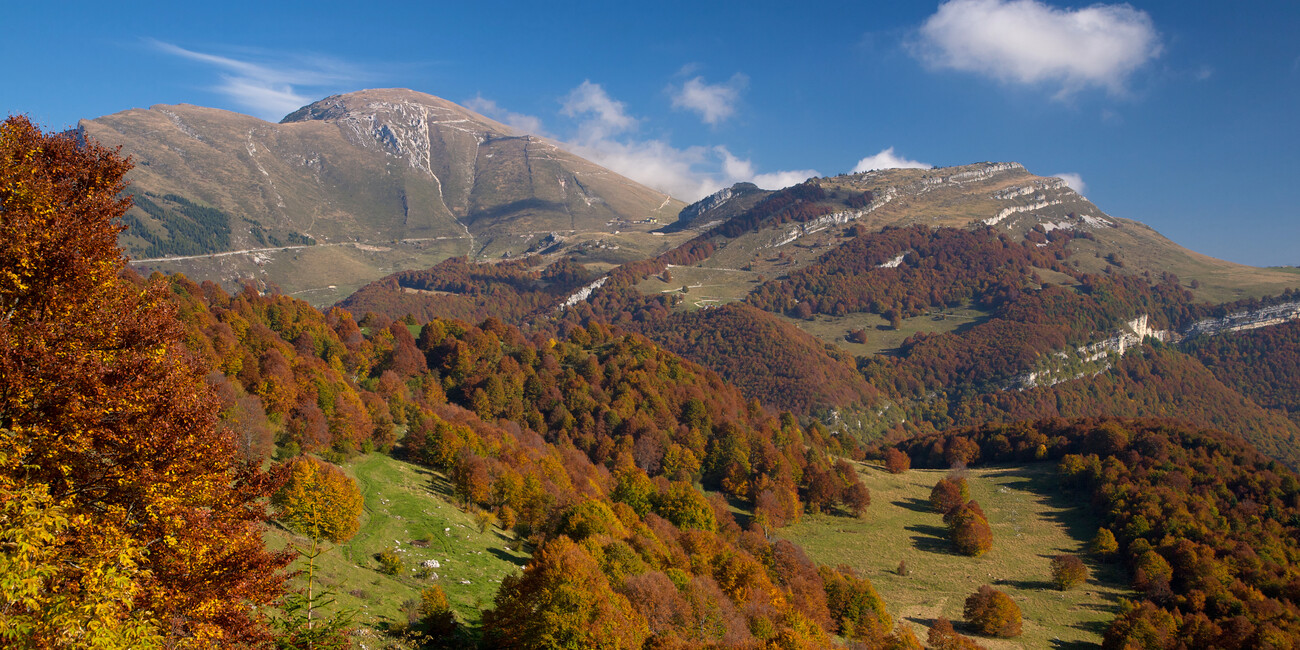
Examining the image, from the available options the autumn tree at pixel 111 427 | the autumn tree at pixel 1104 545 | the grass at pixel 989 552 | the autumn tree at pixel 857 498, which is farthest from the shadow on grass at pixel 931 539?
the autumn tree at pixel 111 427

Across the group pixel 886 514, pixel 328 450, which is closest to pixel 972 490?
pixel 886 514

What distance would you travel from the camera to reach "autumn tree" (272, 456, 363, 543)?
117 ft

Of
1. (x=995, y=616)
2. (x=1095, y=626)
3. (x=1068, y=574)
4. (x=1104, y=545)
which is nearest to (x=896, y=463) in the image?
(x=1104, y=545)

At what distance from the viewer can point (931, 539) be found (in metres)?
88.2

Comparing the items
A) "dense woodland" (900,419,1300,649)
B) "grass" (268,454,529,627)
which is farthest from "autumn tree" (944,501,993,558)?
"grass" (268,454,529,627)

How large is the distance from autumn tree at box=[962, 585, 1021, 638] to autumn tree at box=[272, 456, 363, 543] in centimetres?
Answer: 5549

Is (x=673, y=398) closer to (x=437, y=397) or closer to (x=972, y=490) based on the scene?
(x=437, y=397)

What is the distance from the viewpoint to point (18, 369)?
502 inches

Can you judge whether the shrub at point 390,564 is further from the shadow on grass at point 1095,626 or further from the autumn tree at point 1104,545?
the autumn tree at point 1104,545

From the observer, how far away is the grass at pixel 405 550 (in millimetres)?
32188

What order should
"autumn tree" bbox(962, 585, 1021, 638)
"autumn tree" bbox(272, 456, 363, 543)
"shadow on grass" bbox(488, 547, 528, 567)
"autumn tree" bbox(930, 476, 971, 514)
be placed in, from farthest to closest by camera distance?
"autumn tree" bbox(930, 476, 971, 514) < "autumn tree" bbox(962, 585, 1021, 638) < "shadow on grass" bbox(488, 547, 528, 567) < "autumn tree" bbox(272, 456, 363, 543)

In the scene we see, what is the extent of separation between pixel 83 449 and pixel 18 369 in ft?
6.44

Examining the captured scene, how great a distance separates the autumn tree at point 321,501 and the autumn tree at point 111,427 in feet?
69.3

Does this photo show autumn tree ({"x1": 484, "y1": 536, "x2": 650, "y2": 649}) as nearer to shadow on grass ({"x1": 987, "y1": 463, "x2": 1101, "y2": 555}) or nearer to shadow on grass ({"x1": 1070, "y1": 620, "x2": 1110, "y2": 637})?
shadow on grass ({"x1": 1070, "y1": 620, "x2": 1110, "y2": 637})
